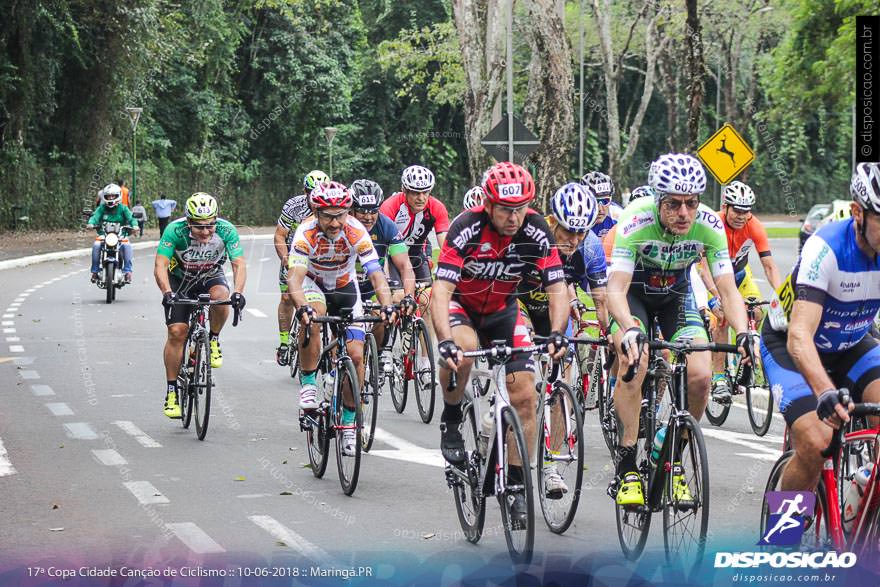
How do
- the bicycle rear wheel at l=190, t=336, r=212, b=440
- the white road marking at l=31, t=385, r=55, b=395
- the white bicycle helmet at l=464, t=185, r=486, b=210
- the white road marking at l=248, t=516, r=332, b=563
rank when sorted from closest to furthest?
the white road marking at l=248, t=516, r=332, b=563 → the bicycle rear wheel at l=190, t=336, r=212, b=440 → the white road marking at l=31, t=385, r=55, b=395 → the white bicycle helmet at l=464, t=185, r=486, b=210

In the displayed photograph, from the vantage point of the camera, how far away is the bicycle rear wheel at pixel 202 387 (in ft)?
35.2

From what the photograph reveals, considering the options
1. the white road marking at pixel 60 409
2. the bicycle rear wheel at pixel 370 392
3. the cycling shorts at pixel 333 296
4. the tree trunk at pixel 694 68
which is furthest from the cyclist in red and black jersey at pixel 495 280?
the tree trunk at pixel 694 68

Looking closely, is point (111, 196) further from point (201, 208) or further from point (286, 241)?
point (201, 208)

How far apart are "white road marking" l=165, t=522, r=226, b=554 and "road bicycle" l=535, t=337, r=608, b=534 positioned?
1.82 m

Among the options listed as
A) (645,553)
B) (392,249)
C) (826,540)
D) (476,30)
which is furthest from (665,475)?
(476,30)

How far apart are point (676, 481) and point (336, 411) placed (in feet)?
9.81

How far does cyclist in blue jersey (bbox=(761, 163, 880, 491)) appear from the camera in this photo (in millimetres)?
5746

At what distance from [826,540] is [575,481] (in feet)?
6.87

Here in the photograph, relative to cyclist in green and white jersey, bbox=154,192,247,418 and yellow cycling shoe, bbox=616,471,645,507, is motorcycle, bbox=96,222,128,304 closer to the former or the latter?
cyclist in green and white jersey, bbox=154,192,247,418

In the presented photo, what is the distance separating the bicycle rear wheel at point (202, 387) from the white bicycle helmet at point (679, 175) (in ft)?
15.5

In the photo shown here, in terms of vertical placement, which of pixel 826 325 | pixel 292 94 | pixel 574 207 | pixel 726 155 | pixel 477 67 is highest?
pixel 292 94

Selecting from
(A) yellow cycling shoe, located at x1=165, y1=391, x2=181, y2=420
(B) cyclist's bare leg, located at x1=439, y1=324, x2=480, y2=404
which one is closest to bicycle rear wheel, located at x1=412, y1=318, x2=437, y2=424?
(A) yellow cycling shoe, located at x1=165, y1=391, x2=181, y2=420

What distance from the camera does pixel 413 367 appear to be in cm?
1236

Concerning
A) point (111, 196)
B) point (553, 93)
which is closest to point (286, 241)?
point (553, 93)
